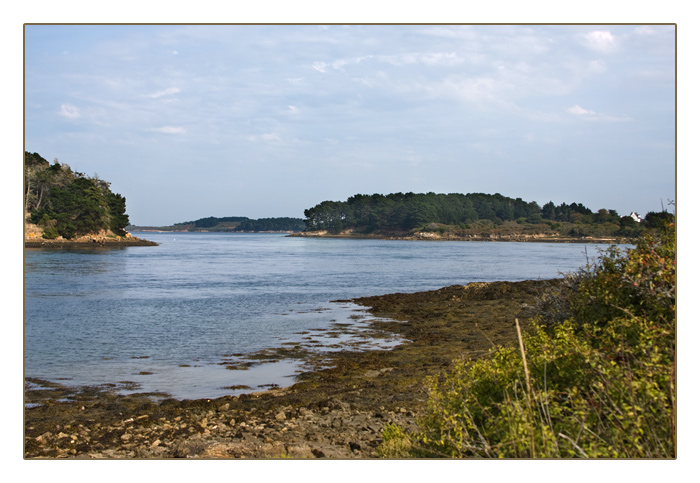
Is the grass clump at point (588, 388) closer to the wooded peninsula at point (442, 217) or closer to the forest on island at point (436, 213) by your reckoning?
the wooded peninsula at point (442, 217)

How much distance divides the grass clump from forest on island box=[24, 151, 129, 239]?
76.6 meters

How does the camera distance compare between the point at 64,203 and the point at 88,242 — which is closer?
the point at 64,203

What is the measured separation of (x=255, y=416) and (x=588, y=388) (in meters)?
4.95

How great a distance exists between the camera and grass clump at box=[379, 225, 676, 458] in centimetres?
444

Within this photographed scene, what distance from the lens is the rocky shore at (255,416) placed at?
6910 mm

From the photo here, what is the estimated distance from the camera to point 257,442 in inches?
278

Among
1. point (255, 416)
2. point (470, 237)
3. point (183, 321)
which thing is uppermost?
point (470, 237)

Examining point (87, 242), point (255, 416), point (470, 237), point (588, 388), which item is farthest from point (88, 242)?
point (588, 388)

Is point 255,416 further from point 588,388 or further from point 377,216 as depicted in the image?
point 377,216

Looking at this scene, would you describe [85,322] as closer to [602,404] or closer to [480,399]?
[480,399]

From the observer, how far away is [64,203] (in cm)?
8000

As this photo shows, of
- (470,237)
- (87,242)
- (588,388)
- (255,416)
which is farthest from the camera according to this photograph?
(470,237)

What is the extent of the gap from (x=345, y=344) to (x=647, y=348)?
34.8 feet
